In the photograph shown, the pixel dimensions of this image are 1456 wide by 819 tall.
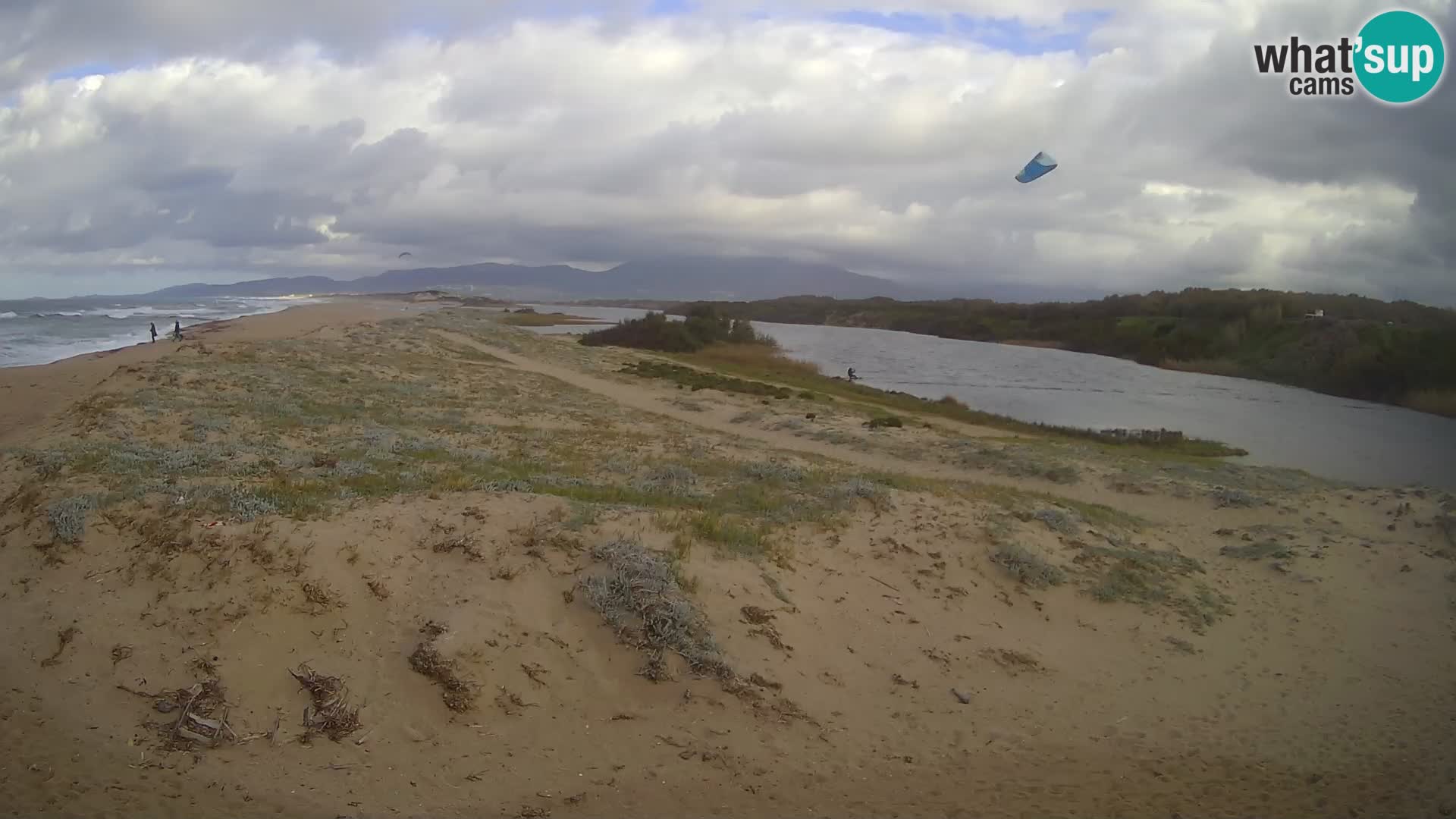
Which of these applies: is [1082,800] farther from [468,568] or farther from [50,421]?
[50,421]

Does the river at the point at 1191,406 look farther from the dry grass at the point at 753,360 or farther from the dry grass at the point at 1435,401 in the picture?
the dry grass at the point at 753,360

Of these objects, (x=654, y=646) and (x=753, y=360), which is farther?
(x=753, y=360)

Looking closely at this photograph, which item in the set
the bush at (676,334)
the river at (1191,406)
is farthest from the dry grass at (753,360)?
the river at (1191,406)

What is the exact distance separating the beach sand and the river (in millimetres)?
16790

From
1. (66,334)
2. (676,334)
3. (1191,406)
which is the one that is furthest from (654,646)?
(66,334)

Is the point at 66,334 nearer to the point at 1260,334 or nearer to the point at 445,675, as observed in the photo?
the point at 445,675

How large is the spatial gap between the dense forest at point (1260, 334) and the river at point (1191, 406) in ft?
5.88

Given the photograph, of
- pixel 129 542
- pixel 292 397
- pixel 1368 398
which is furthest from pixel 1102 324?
pixel 129 542

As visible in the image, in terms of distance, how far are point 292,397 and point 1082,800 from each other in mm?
16503

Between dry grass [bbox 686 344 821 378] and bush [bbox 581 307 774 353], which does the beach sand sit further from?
bush [bbox 581 307 774 353]

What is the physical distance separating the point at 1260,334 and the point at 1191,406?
91.7 feet

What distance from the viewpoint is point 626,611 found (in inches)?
279

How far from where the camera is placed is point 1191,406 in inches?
1638

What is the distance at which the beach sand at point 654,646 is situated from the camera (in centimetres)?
559
